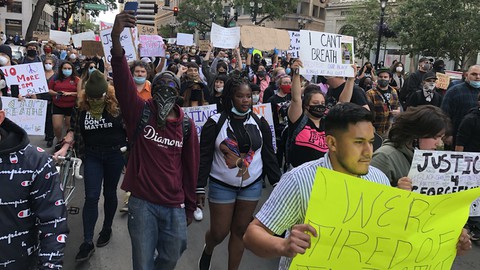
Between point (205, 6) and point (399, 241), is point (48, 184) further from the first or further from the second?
point (205, 6)

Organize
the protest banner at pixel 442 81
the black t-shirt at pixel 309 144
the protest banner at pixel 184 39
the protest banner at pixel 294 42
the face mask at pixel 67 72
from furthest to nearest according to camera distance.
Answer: the protest banner at pixel 184 39, the protest banner at pixel 294 42, the protest banner at pixel 442 81, the face mask at pixel 67 72, the black t-shirt at pixel 309 144

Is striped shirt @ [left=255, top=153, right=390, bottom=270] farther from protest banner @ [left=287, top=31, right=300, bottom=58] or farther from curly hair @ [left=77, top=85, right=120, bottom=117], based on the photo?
protest banner @ [left=287, top=31, right=300, bottom=58]

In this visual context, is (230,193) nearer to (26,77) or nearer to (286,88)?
(286,88)

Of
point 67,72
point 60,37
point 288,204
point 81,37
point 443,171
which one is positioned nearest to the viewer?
point 288,204

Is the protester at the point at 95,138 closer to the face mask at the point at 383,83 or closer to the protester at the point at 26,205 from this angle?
the protester at the point at 26,205

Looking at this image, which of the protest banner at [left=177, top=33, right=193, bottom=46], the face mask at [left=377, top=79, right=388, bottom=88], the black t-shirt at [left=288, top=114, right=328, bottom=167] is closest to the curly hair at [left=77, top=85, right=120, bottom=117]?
the black t-shirt at [left=288, top=114, right=328, bottom=167]

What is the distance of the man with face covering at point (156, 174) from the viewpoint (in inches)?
117

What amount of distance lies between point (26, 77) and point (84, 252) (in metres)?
3.44

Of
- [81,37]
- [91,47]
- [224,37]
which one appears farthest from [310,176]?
[81,37]

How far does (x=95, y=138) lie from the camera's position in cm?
409

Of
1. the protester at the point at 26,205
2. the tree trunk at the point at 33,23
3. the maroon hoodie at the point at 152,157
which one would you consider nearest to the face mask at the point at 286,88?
the maroon hoodie at the point at 152,157

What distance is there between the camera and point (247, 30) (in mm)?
11719

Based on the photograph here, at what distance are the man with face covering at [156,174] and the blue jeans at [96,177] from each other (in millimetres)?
1144

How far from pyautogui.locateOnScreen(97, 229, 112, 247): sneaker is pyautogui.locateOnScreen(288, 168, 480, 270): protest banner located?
10.8 ft
